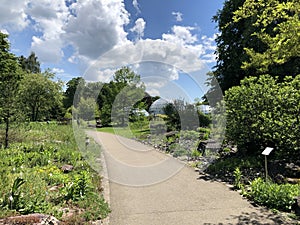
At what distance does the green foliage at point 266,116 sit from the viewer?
22.2 feet

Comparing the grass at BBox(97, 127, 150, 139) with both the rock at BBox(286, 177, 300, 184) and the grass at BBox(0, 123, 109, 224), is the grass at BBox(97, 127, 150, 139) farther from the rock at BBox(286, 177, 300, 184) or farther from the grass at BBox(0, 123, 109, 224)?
the rock at BBox(286, 177, 300, 184)

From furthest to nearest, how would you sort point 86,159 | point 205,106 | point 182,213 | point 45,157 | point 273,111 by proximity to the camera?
point 205,106 → point 86,159 → point 45,157 → point 273,111 → point 182,213

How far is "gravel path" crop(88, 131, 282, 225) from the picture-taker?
13.8ft

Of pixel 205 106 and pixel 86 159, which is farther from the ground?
pixel 205 106

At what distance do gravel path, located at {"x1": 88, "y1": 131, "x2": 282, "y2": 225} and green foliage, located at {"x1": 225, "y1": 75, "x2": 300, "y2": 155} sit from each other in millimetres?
2234

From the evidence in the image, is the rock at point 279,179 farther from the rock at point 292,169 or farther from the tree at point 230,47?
the tree at point 230,47

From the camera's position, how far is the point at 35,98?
2812 centimetres

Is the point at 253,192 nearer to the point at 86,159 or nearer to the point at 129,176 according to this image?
the point at 129,176

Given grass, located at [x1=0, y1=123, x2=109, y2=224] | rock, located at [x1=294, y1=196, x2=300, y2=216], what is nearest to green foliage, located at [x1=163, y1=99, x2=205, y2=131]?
grass, located at [x1=0, y1=123, x2=109, y2=224]

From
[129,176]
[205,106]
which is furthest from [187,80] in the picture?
[205,106]

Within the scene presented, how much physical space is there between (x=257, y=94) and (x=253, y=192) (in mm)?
3443

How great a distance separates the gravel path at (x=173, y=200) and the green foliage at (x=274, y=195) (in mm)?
275

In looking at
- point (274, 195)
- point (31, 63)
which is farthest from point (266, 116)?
point (31, 63)

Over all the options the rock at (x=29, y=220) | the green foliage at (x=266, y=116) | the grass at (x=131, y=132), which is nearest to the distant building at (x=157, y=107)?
the grass at (x=131, y=132)
